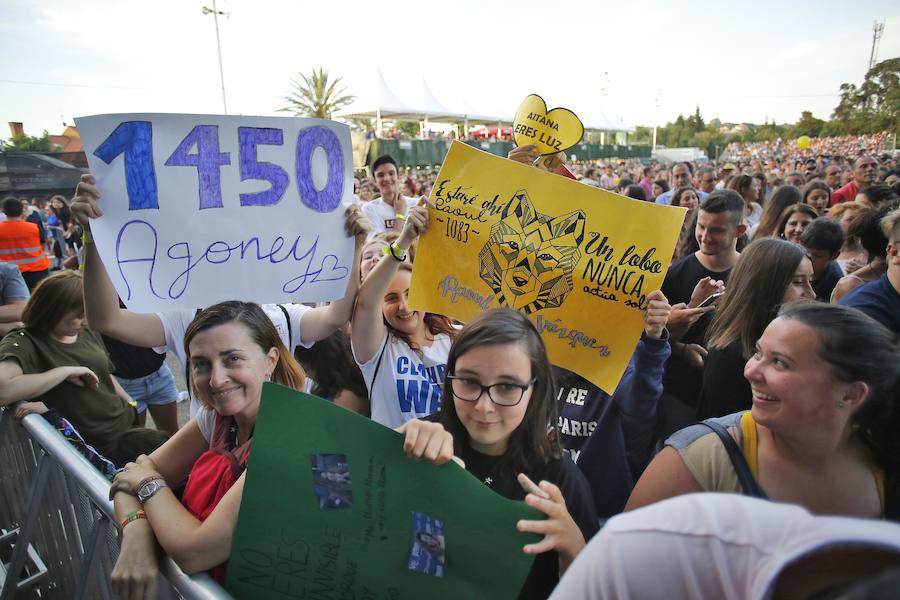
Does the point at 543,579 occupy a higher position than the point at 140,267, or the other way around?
the point at 140,267

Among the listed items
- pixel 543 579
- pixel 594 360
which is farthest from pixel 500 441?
pixel 594 360

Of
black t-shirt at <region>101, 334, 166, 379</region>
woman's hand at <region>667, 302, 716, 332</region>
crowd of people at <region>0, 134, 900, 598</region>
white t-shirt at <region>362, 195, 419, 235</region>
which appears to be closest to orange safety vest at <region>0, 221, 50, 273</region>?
white t-shirt at <region>362, 195, 419, 235</region>

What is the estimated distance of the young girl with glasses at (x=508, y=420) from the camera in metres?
1.44

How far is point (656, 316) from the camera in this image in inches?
82.7

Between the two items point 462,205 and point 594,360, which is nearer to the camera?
point 594,360

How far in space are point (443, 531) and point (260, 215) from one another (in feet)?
5.91

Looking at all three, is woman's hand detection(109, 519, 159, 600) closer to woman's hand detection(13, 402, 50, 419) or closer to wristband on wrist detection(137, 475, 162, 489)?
wristband on wrist detection(137, 475, 162, 489)

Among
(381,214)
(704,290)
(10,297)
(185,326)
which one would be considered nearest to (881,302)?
(704,290)

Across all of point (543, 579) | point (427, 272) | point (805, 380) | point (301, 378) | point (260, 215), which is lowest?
point (543, 579)

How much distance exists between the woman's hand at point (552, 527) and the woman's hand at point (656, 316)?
1.11 metres

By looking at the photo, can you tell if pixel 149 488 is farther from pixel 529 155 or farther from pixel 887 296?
pixel 887 296

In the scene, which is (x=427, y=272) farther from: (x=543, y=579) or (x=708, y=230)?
(x=708, y=230)

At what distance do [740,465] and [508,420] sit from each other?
25.3 inches

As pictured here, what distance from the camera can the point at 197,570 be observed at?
1287mm
